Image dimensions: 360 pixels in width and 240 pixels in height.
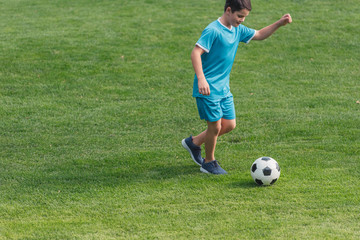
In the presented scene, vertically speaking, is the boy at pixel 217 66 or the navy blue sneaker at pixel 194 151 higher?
the boy at pixel 217 66

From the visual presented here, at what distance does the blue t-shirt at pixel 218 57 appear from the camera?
5281 mm

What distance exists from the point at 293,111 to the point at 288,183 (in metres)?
2.83

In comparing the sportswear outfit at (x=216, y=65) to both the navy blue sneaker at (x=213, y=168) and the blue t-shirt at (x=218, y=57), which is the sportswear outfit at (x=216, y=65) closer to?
the blue t-shirt at (x=218, y=57)

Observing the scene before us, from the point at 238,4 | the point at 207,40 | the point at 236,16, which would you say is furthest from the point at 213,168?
the point at 238,4

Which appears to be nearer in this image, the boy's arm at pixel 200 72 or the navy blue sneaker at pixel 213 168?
the boy's arm at pixel 200 72

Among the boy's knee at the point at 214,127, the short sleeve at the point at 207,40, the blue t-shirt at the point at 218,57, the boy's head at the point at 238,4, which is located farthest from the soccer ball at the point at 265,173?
the boy's head at the point at 238,4

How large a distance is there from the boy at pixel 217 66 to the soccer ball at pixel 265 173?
51cm

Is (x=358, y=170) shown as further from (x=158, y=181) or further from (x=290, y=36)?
(x=290, y=36)

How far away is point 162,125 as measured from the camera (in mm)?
7512

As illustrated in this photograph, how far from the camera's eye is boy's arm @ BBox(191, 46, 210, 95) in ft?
16.6

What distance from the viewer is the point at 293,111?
7949mm

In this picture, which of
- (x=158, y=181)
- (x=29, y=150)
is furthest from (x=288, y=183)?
(x=29, y=150)

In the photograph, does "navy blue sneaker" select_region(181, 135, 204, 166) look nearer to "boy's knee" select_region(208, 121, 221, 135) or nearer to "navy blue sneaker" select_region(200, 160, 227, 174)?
"navy blue sneaker" select_region(200, 160, 227, 174)

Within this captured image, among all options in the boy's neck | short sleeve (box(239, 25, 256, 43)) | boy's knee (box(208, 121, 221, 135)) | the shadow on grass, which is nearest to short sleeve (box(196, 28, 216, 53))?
the boy's neck
